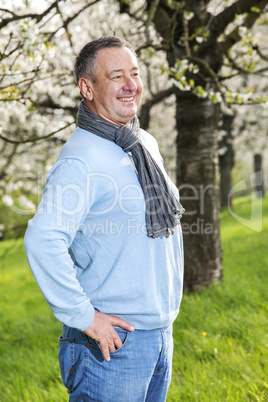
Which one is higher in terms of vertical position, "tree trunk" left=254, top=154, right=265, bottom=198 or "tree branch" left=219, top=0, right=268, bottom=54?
"tree branch" left=219, top=0, right=268, bottom=54

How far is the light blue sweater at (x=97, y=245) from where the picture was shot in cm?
153

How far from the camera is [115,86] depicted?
1.82 meters

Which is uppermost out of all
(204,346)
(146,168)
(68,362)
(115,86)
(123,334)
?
(115,86)

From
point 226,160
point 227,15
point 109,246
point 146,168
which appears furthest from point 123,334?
point 226,160

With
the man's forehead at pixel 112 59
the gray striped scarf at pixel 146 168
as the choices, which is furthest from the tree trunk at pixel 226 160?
the man's forehead at pixel 112 59

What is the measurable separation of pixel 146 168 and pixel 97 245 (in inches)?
15.9

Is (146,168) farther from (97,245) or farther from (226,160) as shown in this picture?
(226,160)

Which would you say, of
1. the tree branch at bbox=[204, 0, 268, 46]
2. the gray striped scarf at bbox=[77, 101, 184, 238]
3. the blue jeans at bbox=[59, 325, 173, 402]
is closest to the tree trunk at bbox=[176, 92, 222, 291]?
the tree branch at bbox=[204, 0, 268, 46]

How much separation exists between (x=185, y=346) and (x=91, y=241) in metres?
2.36

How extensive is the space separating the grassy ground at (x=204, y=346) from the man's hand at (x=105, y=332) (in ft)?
4.73

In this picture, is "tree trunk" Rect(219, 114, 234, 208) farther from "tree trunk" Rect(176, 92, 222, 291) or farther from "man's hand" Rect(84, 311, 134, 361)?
"man's hand" Rect(84, 311, 134, 361)

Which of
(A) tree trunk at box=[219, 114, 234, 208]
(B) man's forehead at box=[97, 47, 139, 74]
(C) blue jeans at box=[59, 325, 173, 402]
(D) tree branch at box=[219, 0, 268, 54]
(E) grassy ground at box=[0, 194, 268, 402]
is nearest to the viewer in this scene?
(C) blue jeans at box=[59, 325, 173, 402]

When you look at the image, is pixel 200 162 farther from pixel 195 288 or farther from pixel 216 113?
pixel 195 288

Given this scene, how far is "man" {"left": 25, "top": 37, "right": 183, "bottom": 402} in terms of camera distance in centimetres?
155
